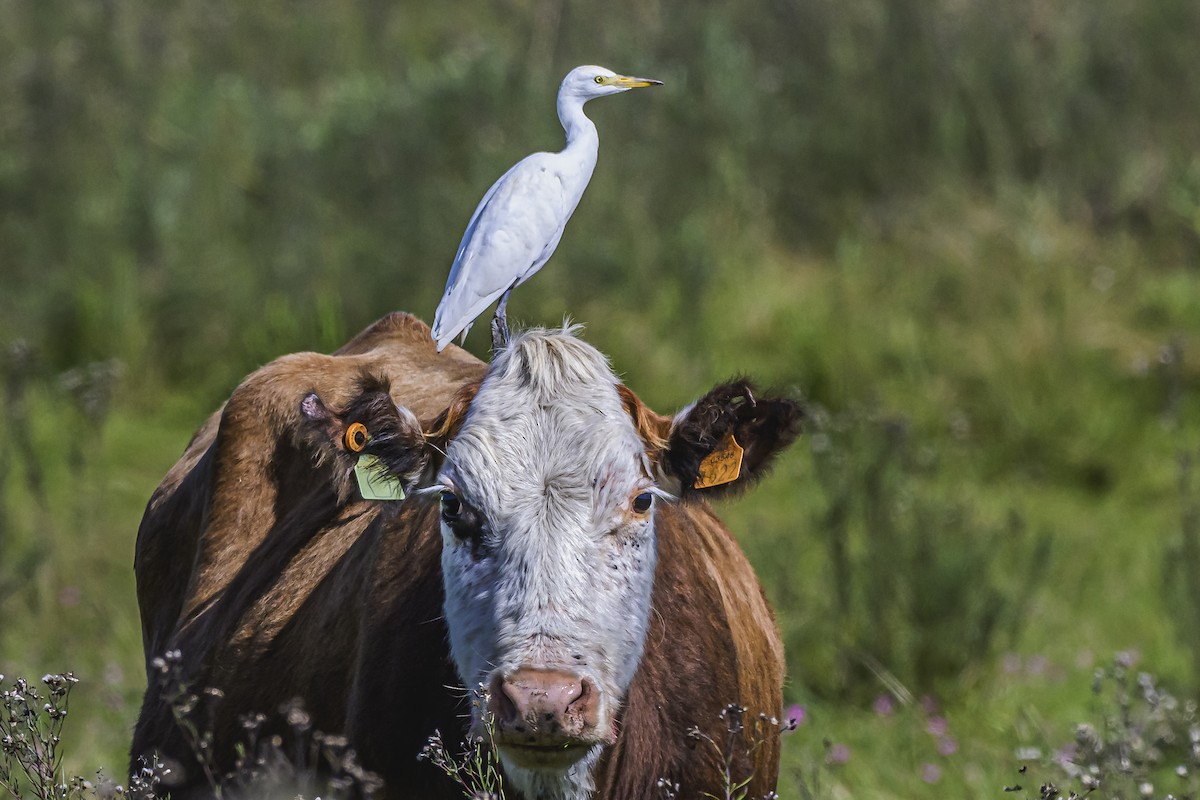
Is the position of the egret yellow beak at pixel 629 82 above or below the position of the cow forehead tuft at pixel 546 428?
above

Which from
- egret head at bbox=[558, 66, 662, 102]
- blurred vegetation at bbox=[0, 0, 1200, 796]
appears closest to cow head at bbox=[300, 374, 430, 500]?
egret head at bbox=[558, 66, 662, 102]

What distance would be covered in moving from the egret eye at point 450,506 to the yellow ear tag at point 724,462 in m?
0.53

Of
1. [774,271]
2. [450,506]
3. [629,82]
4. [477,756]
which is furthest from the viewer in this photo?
[774,271]

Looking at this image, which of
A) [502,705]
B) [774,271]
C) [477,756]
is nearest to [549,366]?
[502,705]

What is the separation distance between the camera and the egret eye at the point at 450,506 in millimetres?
3166

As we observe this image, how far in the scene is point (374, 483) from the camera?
349cm

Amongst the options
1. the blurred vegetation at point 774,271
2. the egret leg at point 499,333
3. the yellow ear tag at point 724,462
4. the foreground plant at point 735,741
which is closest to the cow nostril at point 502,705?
the foreground plant at point 735,741

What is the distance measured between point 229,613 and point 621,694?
147 centimetres

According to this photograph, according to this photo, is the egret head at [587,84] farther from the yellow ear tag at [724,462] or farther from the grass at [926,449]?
the grass at [926,449]

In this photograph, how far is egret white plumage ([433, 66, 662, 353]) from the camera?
377 centimetres

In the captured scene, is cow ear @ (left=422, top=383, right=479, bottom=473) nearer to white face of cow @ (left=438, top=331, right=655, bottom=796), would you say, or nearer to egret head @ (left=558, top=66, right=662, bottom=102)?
white face of cow @ (left=438, top=331, right=655, bottom=796)

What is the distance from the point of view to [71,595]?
22.8 feet

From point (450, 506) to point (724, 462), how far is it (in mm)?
587

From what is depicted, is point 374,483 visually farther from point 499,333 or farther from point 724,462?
point 724,462
